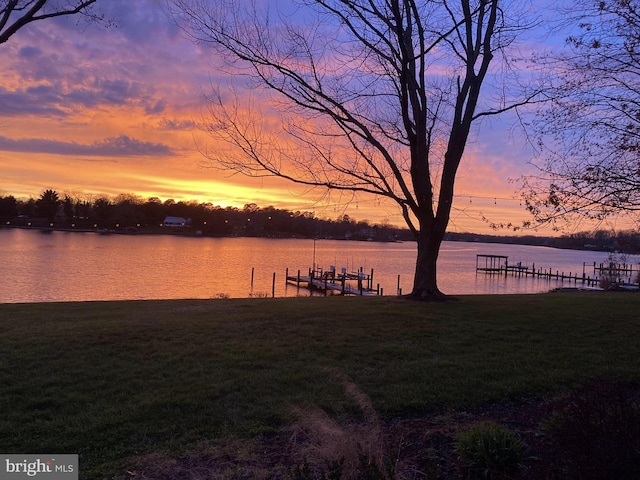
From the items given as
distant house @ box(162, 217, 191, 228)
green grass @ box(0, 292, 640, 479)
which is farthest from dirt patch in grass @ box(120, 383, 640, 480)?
distant house @ box(162, 217, 191, 228)

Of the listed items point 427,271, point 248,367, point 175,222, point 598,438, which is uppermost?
point 175,222

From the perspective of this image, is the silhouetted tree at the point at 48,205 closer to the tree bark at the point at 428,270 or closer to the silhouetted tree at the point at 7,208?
the silhouetted tree at the point at 7,208

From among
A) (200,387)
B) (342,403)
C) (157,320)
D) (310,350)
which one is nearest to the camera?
(342,403)

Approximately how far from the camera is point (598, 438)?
3.14m

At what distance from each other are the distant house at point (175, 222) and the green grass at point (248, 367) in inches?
5549

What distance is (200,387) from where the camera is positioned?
5.91 meters

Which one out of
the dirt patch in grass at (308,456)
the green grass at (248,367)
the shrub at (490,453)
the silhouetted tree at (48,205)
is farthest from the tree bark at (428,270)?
the silhouetted tree at (48,205)

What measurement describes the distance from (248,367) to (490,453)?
12.3 ft

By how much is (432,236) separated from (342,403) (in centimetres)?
873

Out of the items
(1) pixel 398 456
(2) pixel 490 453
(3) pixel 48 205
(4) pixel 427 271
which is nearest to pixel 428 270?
(4) pixel 427 271

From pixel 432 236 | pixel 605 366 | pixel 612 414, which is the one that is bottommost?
pixel 605 366

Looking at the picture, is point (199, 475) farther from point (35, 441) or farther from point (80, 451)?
point (35, 441)

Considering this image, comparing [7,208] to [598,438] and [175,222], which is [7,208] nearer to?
[175,222]

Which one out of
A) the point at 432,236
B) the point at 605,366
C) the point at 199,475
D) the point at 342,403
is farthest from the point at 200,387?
the point at 432,236
